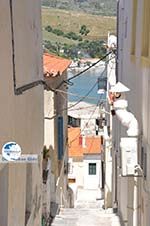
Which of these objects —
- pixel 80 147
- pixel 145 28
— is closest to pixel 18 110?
pixel 145 28

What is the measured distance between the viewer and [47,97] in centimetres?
1688

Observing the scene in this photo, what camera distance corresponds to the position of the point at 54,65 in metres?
16.9

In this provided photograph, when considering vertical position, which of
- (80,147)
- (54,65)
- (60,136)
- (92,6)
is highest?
(92,6)

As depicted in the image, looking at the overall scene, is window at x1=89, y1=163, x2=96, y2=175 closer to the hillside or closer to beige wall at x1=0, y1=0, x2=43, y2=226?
the hillside

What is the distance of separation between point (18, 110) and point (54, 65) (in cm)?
980

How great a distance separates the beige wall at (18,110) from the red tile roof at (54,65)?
5157 millimetres

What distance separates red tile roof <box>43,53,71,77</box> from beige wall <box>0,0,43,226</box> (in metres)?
5.16

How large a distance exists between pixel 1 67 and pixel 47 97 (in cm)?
1111

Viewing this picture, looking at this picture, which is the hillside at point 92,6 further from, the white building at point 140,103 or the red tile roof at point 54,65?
the white building at point 140,103

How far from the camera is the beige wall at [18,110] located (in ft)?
19.4

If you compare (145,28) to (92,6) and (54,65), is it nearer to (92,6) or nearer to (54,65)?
(54,65)

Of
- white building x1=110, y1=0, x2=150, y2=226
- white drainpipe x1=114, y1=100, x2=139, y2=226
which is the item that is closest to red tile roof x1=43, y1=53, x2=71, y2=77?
white building x1=110, y1=0, x2=150, y2=226

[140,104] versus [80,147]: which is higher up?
[140,104]

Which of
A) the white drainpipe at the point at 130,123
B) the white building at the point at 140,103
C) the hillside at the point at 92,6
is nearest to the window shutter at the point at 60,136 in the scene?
the hillside at the point at 92,6
